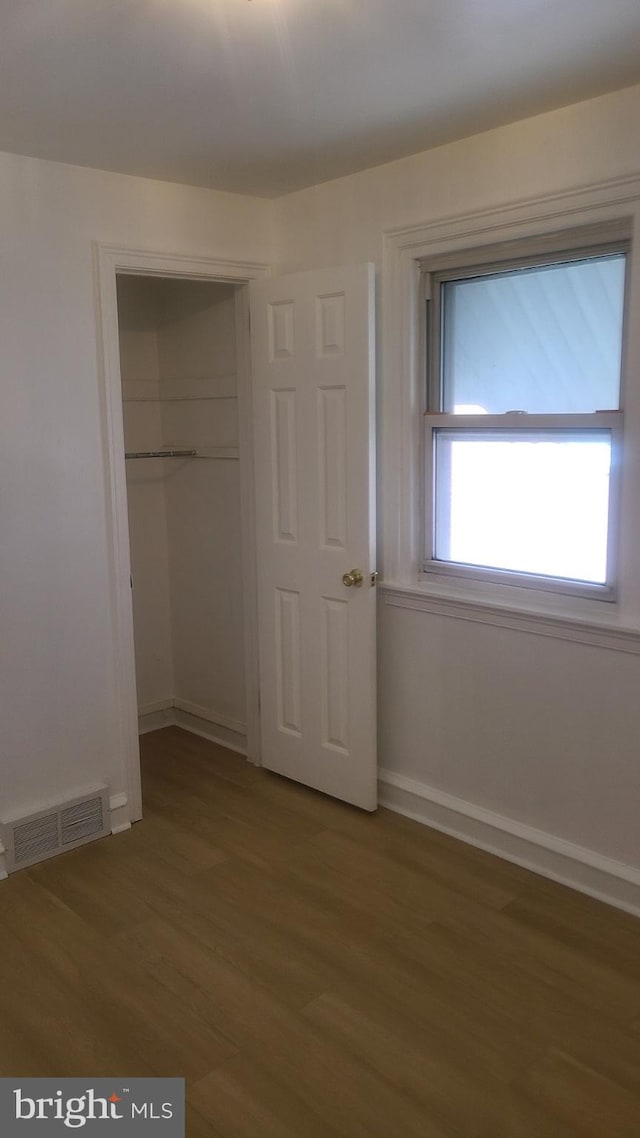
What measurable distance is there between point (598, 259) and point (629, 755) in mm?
1513

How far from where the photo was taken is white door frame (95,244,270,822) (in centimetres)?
312

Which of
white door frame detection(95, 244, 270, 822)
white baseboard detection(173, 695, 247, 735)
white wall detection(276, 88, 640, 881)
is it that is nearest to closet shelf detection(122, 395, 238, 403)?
white door frame detection(95, 244, 270, 822)

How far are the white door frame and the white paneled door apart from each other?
0.11 meters

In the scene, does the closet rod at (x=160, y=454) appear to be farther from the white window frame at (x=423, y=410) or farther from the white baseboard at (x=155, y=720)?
the white baseboard at (x=155, y=720)

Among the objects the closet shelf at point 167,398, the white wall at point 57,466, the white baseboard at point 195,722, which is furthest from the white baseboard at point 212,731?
the closet shelf at point 167,398

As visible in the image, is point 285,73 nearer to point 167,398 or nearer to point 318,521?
point 318,521

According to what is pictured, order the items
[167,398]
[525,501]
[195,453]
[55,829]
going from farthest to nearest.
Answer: [167,398], [195,453], [55,829], [525,501]

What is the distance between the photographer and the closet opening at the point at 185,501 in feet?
12.9

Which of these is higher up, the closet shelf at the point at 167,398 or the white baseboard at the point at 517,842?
the closet shelf at the point at 167,398

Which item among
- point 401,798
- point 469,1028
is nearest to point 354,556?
point 401,798

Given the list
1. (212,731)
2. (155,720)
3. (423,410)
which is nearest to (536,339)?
(423,410)

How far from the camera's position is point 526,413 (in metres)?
2.87

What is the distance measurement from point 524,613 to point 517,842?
2.65 ft

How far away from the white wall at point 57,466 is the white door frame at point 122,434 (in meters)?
0.03
